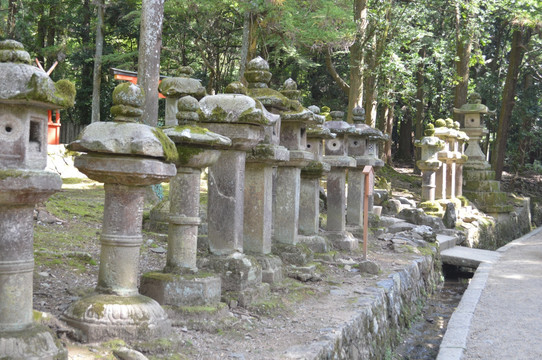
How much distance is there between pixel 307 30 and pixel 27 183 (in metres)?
Answer: 14.3

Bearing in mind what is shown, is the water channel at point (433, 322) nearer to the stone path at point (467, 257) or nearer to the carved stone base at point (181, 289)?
the stone path at point (467, 257)

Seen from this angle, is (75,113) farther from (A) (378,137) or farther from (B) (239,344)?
(B) (239,344)

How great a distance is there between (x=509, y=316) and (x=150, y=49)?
8228 mm

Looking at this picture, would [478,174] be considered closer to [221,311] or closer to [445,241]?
[445,241]

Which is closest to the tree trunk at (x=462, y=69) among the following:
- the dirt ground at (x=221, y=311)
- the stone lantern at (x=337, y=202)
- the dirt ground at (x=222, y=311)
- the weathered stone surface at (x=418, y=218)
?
the weathered stone surface at (x=418, y=218)

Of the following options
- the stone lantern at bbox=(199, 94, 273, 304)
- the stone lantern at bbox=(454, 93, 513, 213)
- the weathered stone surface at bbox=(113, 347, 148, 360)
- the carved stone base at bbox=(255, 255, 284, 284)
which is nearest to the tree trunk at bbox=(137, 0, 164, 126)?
the carved stone base at bbox=(255, 255, 284, 284)

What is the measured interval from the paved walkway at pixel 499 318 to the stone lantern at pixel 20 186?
469 cm

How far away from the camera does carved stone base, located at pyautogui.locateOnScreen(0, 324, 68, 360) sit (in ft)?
12.7

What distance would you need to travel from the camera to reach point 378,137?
1430 centimetres

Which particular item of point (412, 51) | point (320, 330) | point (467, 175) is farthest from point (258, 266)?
point (467, 175)

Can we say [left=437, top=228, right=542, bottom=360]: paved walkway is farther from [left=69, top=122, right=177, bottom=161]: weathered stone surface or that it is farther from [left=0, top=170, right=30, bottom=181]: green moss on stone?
[left=0, top=170, right=30, bottom=181]: green moss on stone

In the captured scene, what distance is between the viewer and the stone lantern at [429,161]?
19906 millimetres

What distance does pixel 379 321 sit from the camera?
819 cm

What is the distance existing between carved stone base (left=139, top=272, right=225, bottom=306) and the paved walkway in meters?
2.82
